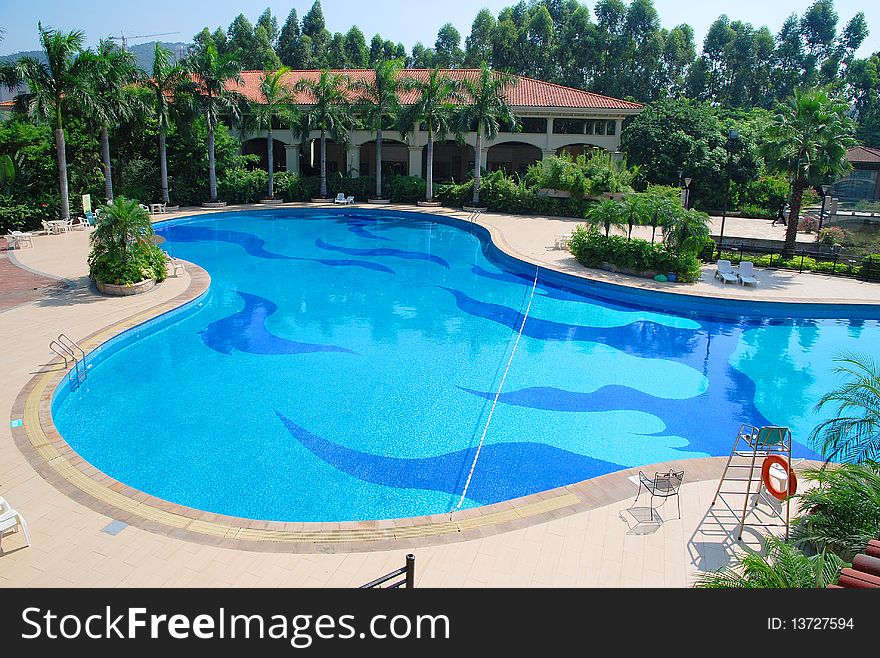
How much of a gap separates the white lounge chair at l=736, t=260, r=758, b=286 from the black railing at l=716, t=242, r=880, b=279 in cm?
206

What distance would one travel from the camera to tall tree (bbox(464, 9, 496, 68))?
73.1 m

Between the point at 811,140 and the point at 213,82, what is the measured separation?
85.7 ft

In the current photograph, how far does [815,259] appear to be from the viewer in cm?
2412

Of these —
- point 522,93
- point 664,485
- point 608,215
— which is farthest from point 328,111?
point 664,485

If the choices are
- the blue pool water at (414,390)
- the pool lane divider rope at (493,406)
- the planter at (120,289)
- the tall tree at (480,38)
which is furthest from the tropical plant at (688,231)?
the tall tree at (480,38)

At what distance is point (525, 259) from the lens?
2434cm

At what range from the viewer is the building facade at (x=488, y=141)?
40375mm

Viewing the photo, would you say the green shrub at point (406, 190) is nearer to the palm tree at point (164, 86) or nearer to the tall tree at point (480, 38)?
the palm tree at point (164, 86)

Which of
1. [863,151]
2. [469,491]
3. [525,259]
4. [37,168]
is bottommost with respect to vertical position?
[469,491]

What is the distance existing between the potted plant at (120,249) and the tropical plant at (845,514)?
658 inches

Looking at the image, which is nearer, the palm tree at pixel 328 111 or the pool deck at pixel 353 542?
the pool deck at pixel 353 542
